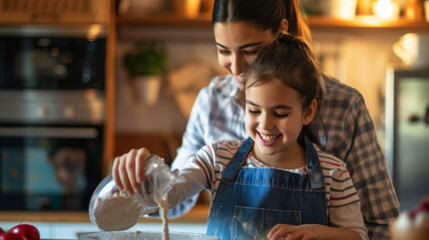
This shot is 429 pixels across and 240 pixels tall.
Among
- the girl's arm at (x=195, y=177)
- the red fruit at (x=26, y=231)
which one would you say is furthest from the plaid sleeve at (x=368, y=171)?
the red fruit at (x=26, y=231)

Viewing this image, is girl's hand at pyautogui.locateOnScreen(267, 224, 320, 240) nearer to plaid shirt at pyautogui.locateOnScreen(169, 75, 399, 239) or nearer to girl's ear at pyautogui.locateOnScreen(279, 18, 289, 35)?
plaid shirt at pyautogui.locateOnScreen(169, 75, 399, 239)

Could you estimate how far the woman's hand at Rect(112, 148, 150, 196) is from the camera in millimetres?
902

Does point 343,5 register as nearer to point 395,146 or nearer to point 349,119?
point 395,146

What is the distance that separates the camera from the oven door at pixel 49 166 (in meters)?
2.49

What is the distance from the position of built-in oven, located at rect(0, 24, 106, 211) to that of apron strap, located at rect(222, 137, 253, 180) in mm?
1427

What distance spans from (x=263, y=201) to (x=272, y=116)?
0.17 meters

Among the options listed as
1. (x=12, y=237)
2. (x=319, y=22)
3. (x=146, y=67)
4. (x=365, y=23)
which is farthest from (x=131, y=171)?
(x=365, y=23)

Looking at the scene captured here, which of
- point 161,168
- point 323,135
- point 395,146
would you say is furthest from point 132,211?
point 395,146

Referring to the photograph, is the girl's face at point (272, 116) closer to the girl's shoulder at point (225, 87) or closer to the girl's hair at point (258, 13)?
the girl's hair at point (258, 13)

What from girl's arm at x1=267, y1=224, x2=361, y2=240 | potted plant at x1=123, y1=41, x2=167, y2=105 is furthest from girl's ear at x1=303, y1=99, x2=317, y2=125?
potted plant at x1=123, y1=41, x2=167, y2=105

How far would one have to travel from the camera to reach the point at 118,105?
2.90 metres

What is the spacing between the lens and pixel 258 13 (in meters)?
1.19

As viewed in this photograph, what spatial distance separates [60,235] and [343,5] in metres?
1.67

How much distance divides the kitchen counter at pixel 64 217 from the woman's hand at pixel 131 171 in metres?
1.44
